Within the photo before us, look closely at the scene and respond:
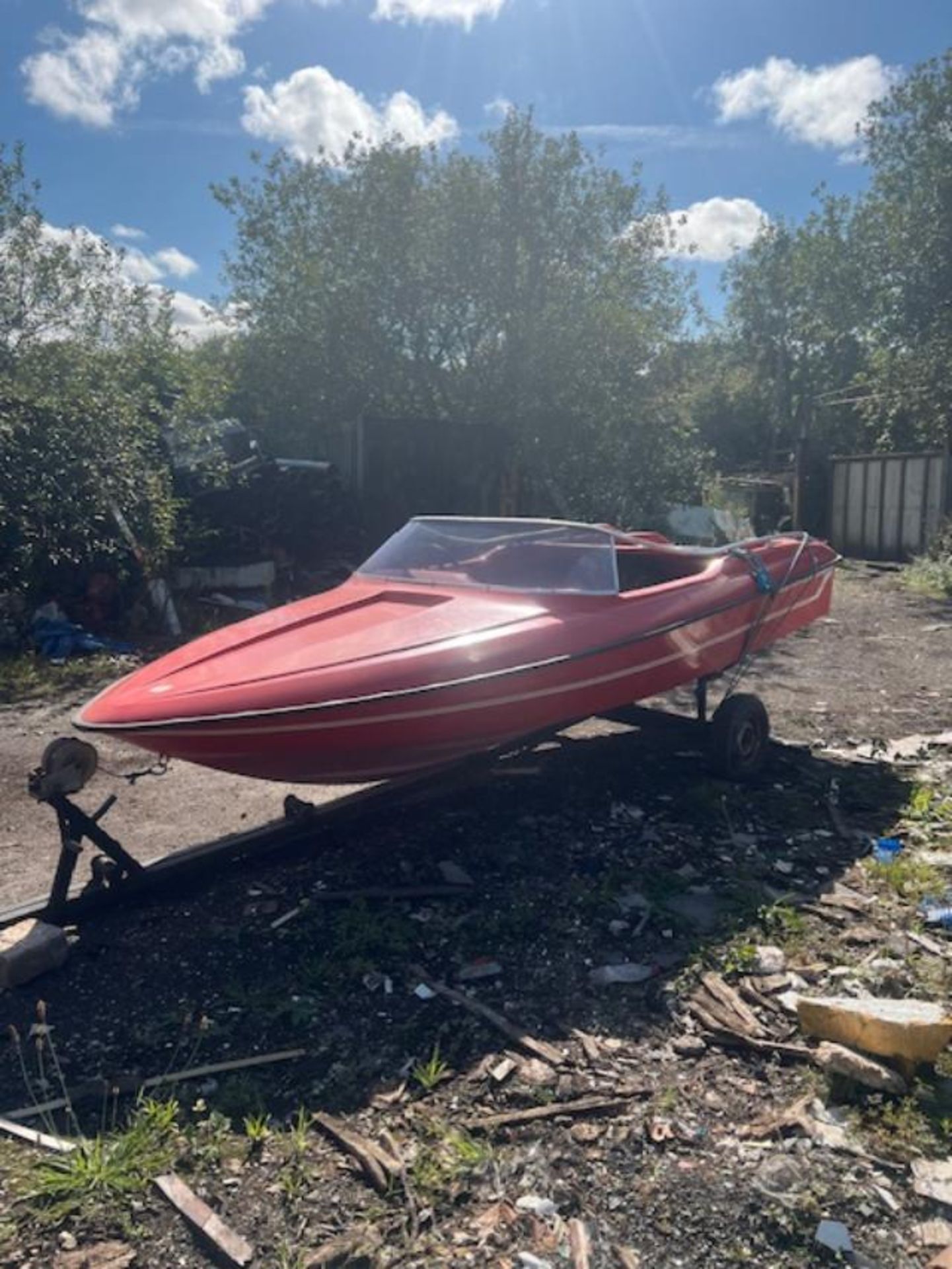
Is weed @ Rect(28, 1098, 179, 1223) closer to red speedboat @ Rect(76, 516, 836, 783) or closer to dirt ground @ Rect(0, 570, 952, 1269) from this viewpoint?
dirt ground @ Rect(0, 570, 952, 1269)

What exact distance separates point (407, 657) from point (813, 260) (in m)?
19.7

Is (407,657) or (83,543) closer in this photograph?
(407,657)

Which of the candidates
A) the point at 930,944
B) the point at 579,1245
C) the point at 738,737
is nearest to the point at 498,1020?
the point at 579,1245

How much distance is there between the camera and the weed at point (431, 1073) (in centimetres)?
261

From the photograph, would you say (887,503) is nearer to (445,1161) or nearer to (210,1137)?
(445,1161)

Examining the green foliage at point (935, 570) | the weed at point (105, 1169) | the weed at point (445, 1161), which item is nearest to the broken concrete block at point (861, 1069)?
the weed at point (445, 1161)

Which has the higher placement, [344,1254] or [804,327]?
[804,327]

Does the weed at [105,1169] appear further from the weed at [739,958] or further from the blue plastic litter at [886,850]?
the blue plastic litter at [886,850]

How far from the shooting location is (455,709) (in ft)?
12.6

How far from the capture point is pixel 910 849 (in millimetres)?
4277

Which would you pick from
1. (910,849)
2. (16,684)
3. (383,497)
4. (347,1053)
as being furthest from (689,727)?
(383,497)

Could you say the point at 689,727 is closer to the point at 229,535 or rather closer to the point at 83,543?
the point at 83,543

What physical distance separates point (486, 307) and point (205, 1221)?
13675 mm

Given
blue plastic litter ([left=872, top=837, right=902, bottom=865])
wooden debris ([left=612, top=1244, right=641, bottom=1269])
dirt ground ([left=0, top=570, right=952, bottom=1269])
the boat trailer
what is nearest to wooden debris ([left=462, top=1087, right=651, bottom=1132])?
dirt ground ([left=0, top=570, right=952, bottom=1269])
